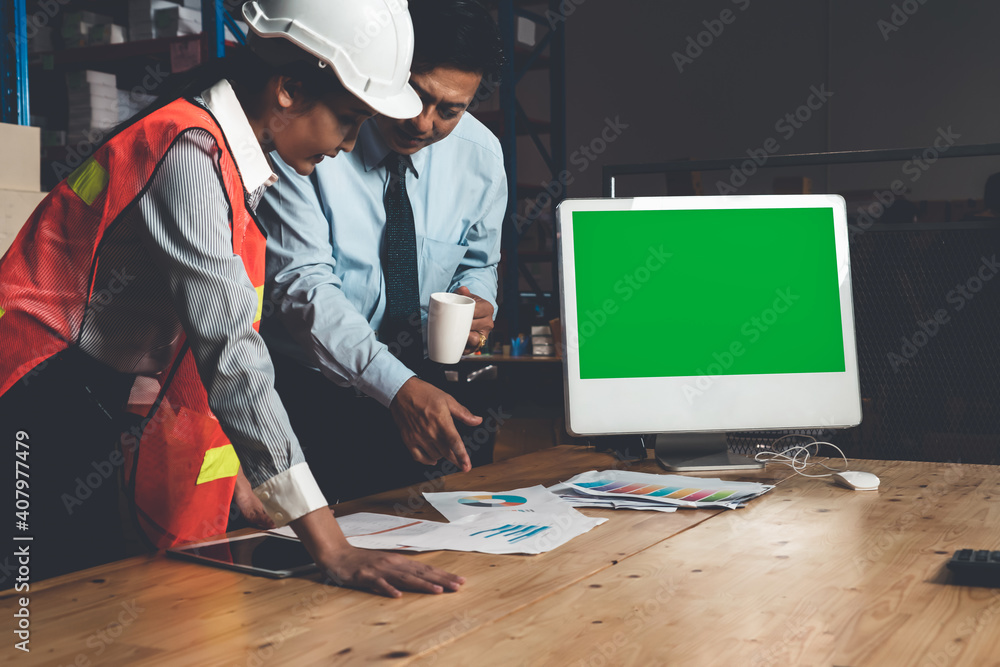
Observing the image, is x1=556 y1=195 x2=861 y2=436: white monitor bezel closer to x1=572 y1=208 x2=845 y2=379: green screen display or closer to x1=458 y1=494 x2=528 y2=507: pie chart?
x1=572 y1=208 x2=845 y2=379: green screen display

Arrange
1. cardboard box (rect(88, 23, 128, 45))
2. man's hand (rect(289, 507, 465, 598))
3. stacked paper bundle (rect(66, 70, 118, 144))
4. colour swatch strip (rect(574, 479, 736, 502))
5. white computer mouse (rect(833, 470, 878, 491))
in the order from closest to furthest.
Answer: man's hand (rect(289, 507, 465, 598))
colour swatch strip (rect(574, 479, 736, 502))
white computer mouse (rect(833, 470, 878, 491))
cardboard box (rect(88, 23, 128, 45))
stacked paper bundle (rect(66, 70, 118, 144))

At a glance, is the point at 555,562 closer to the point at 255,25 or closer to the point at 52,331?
the point at 52,331

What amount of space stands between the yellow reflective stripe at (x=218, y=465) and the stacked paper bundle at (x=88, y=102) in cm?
408

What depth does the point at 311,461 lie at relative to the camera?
5.84 feet

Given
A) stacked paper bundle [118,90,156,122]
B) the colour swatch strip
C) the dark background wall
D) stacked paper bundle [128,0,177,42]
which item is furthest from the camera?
the dark background wall

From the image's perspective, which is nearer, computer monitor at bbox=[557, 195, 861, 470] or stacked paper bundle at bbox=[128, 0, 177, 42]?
computer monitor at bbox=[557, 195, 861, 470]

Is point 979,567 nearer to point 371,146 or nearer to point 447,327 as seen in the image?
point 447,327

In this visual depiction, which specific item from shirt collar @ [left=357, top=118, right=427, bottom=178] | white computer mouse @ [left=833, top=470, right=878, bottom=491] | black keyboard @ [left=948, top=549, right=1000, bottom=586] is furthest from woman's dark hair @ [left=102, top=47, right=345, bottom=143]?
white computer mouse @ [left=833, top=470, right=878, bottom=491]

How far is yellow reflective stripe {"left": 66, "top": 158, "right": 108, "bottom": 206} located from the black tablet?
43 centimetres

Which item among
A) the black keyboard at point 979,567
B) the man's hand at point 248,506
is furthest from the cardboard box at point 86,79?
the black keyboard at point 979,567

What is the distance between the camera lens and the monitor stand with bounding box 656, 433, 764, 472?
5.35ft

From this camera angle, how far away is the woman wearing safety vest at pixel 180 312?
0.93 metres

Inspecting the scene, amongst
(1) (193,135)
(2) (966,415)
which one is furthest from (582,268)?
(2) (966,415)

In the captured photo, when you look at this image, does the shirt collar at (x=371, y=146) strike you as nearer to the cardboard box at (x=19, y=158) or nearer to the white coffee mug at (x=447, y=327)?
the white coffee mug at (x=447, y=327)
